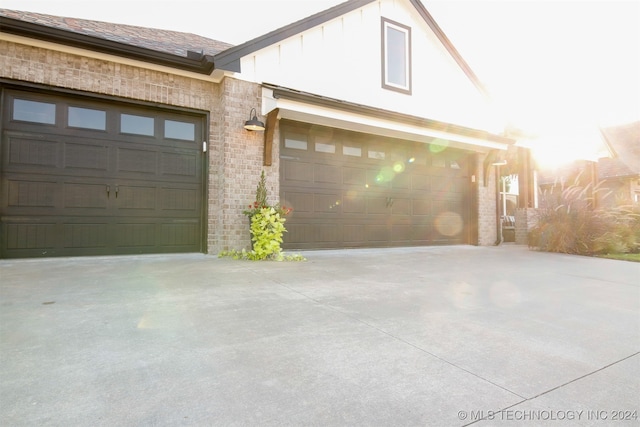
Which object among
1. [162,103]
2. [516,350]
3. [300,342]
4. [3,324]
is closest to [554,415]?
[516,350]

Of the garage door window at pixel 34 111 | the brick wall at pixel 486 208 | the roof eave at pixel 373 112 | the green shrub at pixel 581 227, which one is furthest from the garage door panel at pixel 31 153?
the green shrub at pixel 581 227

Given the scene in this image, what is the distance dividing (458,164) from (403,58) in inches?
130

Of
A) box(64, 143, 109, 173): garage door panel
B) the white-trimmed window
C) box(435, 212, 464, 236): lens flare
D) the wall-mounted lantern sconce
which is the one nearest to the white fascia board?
the wall-mounted lantern sconce

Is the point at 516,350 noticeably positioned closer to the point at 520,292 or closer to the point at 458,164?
the point at 520,292

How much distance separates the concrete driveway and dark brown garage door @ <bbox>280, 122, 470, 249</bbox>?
3339 mm

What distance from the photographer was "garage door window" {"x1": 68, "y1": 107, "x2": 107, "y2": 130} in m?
5.33

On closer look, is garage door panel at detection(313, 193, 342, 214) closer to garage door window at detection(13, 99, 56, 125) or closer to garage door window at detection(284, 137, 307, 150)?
garage door window at detection(284, 137, 307, 150)

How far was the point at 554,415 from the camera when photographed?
51.8 inches

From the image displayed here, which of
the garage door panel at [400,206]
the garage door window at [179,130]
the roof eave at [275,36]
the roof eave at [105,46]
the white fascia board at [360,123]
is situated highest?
the roof eave at [275,36]

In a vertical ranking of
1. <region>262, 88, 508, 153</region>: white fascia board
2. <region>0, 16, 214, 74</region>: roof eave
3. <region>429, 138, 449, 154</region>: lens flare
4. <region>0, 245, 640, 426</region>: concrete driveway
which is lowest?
<region>0, 245, 640, 426</region>: concrete driveway

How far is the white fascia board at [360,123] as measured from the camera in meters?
5.95

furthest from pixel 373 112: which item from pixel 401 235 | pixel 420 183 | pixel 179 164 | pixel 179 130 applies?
pixel 179 164

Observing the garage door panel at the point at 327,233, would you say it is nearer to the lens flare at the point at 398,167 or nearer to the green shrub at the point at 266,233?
the green shrub at the point at 266,233

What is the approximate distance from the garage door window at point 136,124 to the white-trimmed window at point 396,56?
5.47 meters
